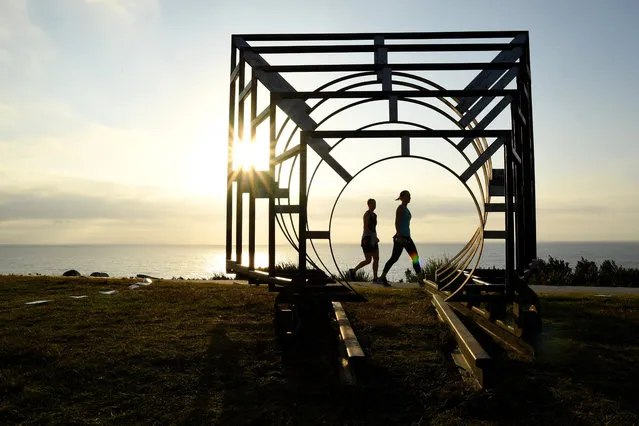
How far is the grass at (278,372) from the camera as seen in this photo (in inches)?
165

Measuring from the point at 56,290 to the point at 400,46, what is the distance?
8146 millimetres

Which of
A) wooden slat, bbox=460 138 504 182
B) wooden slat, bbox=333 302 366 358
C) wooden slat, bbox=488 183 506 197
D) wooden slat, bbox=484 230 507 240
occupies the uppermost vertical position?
wooden slat, bbox=460 138 504 182

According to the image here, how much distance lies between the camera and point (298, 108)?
709cm

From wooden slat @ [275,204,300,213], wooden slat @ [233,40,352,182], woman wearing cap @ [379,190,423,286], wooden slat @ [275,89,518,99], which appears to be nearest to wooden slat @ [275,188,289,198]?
wooden slat @ [275,204,300,213]

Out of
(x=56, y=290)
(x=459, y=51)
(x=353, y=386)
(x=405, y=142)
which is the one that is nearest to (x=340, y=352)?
(x=353, y=386)

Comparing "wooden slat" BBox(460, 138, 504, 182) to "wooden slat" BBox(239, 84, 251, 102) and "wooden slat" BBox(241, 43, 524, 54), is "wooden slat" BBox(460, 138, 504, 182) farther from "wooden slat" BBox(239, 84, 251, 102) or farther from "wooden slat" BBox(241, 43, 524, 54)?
"wooden slat" BBox(239, 84, 251, 102)

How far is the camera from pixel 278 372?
524 centimetres

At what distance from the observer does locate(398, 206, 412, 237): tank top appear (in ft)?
37.9

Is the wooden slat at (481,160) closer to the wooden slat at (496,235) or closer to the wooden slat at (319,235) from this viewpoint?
the wooden slat at (496,235)

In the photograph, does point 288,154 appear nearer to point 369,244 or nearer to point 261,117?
point 261,117

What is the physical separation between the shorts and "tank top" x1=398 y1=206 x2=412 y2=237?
0.67 m

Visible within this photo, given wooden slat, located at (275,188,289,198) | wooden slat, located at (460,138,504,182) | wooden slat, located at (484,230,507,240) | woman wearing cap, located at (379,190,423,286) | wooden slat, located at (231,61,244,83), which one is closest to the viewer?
wooden slat, located at (484,230,507,240)

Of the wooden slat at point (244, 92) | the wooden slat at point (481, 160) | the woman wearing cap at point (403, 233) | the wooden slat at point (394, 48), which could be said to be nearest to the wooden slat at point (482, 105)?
the wooden slat at point (394, 48)

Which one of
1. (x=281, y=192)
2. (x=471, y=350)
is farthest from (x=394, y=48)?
(x=471, y=350)
